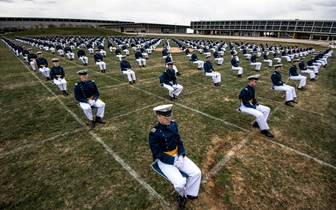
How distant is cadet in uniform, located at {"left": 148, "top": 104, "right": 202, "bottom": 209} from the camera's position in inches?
122

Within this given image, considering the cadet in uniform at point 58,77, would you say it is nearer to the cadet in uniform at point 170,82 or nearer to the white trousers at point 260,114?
the cadet in uniform at point 170,82

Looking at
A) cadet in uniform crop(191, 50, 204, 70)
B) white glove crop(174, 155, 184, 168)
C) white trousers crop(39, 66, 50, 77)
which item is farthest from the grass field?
cadet in uniform crop(191, 50, 204, 70)

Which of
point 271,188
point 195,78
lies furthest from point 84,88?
point 195,78

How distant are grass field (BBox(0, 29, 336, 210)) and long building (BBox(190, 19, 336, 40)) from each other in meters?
87.2

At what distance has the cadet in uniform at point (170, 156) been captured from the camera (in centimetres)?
309

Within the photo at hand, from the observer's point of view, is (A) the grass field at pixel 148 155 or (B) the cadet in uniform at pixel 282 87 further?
(B) the cadet in uniform at pixel 282 87

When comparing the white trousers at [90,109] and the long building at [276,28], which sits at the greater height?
the long building at [276,28]

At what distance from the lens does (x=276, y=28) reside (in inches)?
3184

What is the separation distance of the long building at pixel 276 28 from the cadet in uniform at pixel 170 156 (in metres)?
93.8

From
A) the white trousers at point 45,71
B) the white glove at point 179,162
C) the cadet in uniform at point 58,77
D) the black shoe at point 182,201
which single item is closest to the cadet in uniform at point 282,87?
the white glove at point 179,162

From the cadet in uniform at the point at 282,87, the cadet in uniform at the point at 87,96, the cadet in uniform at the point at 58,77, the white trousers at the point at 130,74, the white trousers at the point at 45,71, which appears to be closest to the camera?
the cadet in uniform at the point at 87,96

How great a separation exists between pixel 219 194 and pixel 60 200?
2.96 m

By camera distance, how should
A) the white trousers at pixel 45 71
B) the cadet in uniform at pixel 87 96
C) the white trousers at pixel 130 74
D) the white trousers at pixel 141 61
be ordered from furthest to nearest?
1. the white trousers at pixel 141 61
2. the white trousers at pixel 45 71
3. the white trousers at pixel 130 74
4. the cadet in uniform at pixel 87 96

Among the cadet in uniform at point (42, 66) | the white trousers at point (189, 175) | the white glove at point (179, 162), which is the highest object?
the cadet in uniform at point (42, 66)
